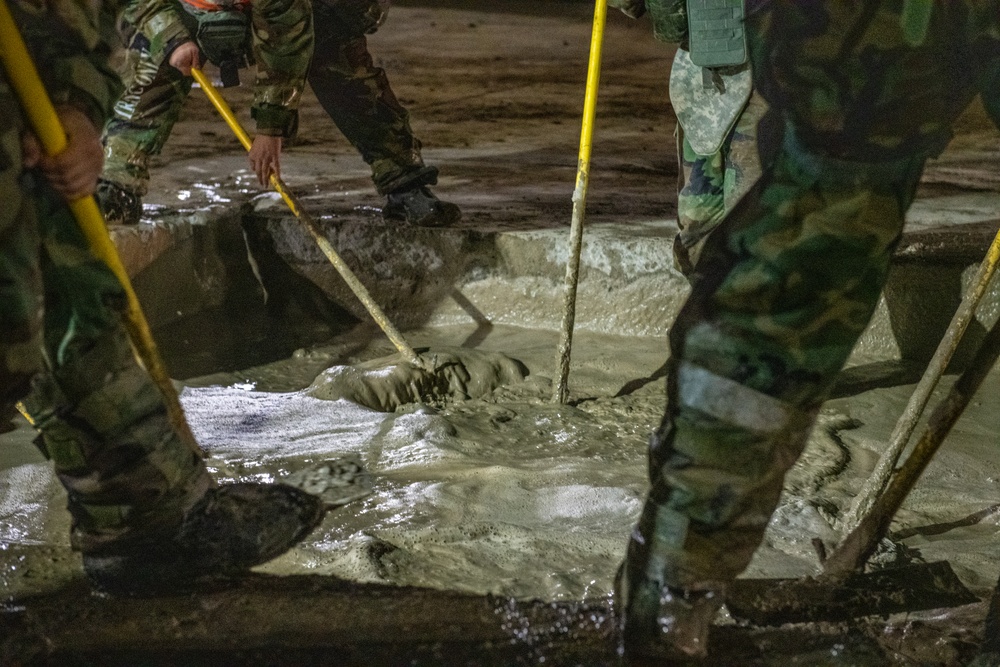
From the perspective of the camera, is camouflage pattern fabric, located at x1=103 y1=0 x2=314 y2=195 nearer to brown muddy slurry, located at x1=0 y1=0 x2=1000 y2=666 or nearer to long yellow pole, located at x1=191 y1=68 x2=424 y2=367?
long yellow pole, located at x1=191 y1=68 x2=424 y2=367

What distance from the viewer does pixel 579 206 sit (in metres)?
3.13

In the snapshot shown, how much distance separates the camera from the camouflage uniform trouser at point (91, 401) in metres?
1.88

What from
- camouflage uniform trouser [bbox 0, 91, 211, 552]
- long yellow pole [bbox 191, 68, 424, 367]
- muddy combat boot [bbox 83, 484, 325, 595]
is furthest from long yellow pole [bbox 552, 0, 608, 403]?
camouflage uniform trouser [bbox 0, 91, 211, 552]

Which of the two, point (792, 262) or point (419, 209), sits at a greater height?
point (792, 262)

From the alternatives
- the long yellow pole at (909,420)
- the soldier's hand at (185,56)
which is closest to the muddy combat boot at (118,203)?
the soldier's hand at (185,56)

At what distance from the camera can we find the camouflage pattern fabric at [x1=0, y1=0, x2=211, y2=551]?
1.69 metres

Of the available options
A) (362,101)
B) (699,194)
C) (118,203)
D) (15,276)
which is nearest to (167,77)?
(118,203)

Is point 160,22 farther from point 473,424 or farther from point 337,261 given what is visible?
point 473,424

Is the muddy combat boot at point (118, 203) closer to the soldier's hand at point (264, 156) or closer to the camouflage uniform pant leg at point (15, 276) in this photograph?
the soldier's hand at point (264, 156)

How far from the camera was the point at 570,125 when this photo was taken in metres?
6.04

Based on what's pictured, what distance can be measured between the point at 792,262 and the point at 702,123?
4.99 ft

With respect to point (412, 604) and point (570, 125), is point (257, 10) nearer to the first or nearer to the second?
point (412, 604)

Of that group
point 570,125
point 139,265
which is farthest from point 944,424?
point 570,125

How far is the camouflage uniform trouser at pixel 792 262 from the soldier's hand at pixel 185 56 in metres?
2.73
